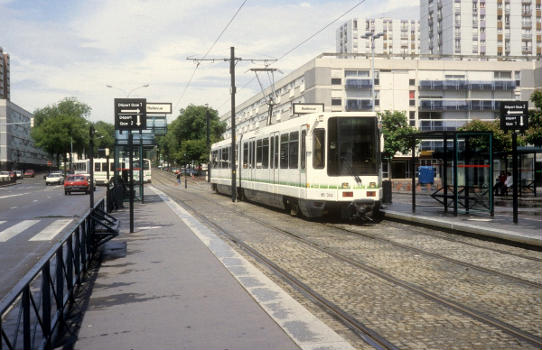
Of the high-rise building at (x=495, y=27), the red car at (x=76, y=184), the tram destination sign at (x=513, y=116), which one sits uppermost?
the high-rise building at (x=495, y=27)

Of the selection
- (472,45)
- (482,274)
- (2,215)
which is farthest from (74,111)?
(482,274)

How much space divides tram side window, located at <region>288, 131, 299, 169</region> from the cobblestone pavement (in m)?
3.81

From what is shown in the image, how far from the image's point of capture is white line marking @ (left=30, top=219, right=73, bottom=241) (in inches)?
508

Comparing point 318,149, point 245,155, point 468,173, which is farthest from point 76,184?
point 468,173

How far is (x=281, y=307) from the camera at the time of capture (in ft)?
19.7

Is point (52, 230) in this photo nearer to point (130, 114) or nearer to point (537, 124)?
point (130, 114)

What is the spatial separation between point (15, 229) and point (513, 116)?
509 inches

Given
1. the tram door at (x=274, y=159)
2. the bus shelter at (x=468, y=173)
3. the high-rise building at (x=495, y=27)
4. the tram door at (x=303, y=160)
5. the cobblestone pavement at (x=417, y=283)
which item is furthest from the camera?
the high-rise building at (x=495, y=27)

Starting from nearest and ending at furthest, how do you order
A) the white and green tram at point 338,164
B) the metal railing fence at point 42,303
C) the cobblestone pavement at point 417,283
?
the metal railing fence at point 42,303 < the cobblestone pavement at point 417,283 < the white and green tram at point 338,164

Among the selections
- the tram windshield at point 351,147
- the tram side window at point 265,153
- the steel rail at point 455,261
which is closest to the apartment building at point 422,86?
the tram side window at point 265,153

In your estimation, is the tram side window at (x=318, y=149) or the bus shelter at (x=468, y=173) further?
the bus shelter at (x=468, y=173)

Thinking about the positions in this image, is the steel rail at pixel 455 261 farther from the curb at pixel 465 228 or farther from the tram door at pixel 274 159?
the tram door at pixel 274 159

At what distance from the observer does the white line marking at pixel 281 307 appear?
480 cm

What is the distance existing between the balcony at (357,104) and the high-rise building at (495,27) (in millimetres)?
31588
